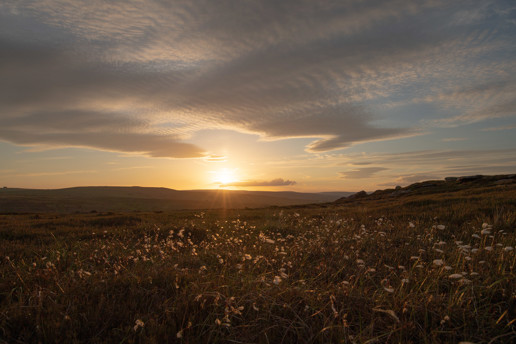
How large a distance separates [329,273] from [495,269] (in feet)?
7.93

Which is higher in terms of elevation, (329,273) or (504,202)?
(504,202)

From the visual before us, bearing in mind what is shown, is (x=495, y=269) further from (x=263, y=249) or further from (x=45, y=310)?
(x=45, y=310)

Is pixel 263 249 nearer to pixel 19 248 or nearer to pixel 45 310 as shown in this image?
pixel 45 310

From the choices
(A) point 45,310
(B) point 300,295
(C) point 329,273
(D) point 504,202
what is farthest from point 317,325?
(D) point 504,202

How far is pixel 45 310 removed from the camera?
2811 mm

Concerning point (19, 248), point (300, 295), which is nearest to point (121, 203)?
point (19, 248)

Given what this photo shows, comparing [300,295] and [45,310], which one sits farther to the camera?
[300,295]

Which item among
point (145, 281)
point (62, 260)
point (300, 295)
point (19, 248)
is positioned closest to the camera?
point (300, 295)

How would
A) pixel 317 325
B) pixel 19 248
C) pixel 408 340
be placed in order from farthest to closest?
pixel 19 248, pixel 317 325, pixel 408 340

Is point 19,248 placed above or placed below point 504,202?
below

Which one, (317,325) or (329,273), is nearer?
(317,325)

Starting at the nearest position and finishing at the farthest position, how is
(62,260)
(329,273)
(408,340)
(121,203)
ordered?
(408,340) < (329,273) < (62,260) < (121,203)

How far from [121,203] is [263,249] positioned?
9887 cm

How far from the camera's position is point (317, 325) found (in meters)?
2.77
